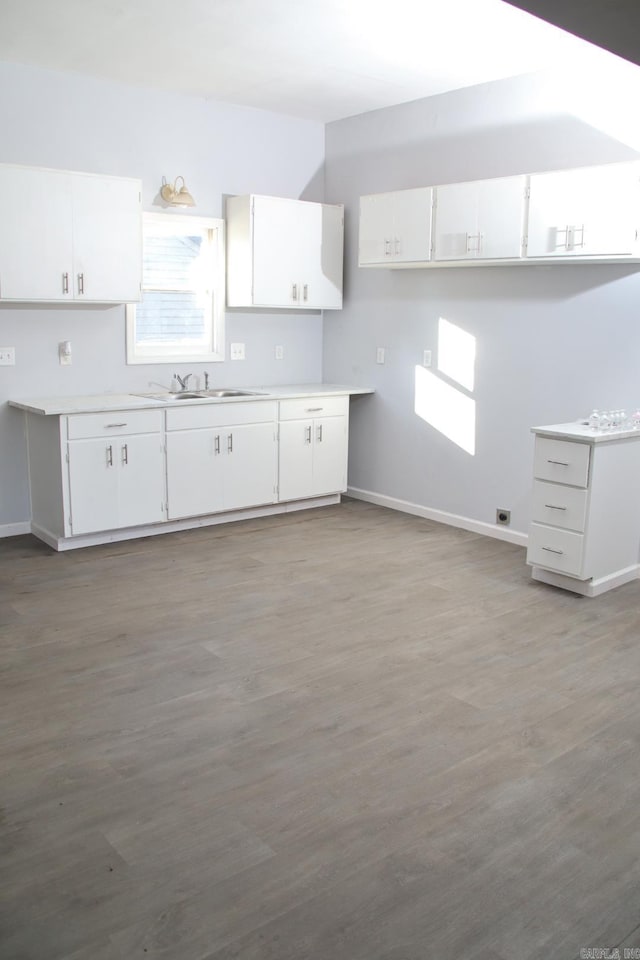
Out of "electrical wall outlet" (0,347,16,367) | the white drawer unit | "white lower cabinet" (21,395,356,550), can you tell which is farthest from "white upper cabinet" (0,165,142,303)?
the white drawer unit

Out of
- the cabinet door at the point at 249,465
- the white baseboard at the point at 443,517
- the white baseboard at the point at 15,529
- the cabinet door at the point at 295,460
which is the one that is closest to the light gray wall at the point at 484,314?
the white baseboard at the point at 443,517

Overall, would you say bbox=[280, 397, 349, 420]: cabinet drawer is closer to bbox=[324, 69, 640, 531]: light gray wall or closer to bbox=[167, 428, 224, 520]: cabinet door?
bbox=[324, 69, 640, 531]: light gray wall

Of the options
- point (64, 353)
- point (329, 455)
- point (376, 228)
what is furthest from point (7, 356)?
point (376, 228)

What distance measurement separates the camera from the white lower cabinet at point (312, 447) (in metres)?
5.55

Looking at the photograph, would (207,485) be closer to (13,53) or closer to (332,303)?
(332,303)

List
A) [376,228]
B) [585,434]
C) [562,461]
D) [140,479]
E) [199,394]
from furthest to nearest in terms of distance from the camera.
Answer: [199,394] → [376,228] → [140,479] → [562,461] → [585,434]

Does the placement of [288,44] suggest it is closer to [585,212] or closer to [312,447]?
[585,212]

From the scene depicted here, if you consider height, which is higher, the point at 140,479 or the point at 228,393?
the point at 228,393

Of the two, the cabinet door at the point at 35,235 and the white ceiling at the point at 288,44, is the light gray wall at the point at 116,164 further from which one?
the cabinet door at the point at 35,235

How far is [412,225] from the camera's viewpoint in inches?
199

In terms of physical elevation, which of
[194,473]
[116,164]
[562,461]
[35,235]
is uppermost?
[116,164]

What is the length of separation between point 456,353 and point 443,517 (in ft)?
3.62

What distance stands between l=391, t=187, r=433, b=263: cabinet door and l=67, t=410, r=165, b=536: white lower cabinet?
1845 mm

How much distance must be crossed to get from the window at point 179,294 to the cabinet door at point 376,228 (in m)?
0.98
